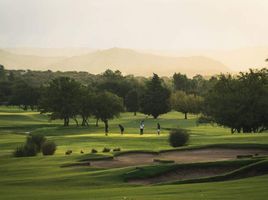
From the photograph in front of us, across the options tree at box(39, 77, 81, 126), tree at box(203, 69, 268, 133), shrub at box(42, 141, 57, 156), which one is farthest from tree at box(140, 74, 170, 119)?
shrub at box(42, 141, 57, 156)

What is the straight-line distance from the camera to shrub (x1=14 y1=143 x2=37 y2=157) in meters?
47.6

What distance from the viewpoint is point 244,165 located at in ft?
113

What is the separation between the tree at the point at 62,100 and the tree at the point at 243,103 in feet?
110

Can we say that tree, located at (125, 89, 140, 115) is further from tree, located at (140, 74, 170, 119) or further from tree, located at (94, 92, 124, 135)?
tree, located at (94, 92, 124, 135)

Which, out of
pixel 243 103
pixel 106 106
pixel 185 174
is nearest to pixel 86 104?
pixel 106 106

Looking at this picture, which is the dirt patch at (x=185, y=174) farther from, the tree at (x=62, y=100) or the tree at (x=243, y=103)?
the tree at (x=62, y=100)

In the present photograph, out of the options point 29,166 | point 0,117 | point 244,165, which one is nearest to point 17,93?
point 0,117

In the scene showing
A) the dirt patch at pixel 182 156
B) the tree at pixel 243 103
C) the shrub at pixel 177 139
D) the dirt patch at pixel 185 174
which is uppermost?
the tree at pixel 243 103

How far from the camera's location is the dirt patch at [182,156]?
3972 centimetres

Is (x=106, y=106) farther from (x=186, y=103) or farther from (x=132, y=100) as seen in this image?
(x=132, y=100)

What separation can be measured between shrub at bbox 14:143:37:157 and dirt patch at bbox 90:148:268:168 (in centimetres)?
918

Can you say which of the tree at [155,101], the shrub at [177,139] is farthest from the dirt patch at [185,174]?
the tree at [155,101]

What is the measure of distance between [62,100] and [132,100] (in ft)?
132

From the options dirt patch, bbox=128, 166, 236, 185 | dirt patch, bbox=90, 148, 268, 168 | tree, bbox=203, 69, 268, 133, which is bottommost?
dirt patch, bbox=128, 166, 236, 185
